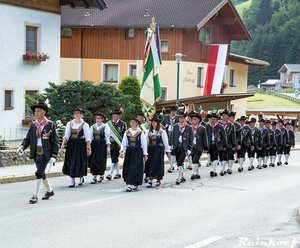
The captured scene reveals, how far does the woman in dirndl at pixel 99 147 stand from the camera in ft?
59.6

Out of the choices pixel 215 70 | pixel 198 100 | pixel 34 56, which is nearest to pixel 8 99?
pixel 34 56

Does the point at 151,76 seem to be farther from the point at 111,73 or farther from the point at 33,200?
the point at 111,73

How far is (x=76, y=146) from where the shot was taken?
17047mm

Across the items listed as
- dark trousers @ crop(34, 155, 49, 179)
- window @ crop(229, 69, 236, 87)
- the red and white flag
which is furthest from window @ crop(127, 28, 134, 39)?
dark trousers @ crop(34, 155, 49, 179)

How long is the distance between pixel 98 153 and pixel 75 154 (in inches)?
49.1

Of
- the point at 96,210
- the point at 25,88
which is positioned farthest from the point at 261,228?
the point at 25,88

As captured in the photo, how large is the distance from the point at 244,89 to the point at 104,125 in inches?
1662

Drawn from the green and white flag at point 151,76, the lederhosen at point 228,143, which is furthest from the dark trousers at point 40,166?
the green and white flag at point 151,76

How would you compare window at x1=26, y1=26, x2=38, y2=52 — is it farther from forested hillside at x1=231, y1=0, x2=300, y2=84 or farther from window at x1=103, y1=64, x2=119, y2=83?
forested hillside at x1=231, y1=0, x2=300, y2=84

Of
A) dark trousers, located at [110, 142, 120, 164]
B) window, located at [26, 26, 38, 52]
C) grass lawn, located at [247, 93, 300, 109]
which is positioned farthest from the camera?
grass lawn, located at [247, 93, 300, 109]

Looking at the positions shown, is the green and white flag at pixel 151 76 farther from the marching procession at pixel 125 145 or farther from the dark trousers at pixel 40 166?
the dark trousers at pixel 40 166

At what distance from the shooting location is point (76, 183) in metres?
17.8

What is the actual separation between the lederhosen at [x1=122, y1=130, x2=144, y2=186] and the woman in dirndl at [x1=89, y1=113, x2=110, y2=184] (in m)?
1.45

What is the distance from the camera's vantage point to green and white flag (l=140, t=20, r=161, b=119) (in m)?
26.1
